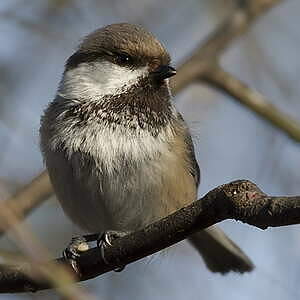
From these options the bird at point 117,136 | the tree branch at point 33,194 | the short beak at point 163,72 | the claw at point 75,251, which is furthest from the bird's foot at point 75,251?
the short beak at point 163,72

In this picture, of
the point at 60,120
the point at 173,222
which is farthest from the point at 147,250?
the point at 60,120

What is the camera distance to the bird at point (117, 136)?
3.58m

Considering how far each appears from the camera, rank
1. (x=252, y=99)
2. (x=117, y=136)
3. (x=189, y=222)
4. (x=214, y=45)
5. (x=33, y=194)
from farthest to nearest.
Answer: (x=214, y=45) < (x=252, y=99) < (x=33, y=194) < (x=117, y=136) < (x=189, y=222)

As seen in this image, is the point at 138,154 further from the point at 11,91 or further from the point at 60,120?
the point at 11,91

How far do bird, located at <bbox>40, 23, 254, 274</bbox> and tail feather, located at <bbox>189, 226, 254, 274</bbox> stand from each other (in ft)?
2.41

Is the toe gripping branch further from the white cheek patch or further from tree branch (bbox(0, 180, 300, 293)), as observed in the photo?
the white cheek patch

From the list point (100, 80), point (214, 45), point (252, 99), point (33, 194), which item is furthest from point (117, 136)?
point (214, 45)

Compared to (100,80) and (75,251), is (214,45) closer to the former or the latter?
(100,80)

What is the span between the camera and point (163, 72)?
12.3 feet

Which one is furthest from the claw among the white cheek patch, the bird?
the white cheek patch

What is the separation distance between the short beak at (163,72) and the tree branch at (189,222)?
121cm

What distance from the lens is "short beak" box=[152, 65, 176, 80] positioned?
3717 mm

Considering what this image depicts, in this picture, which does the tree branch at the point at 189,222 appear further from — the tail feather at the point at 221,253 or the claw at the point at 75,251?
the tail feather at the point at 221,253

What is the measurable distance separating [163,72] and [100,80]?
0.33m
